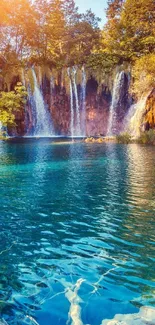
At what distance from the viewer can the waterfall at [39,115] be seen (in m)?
39.5

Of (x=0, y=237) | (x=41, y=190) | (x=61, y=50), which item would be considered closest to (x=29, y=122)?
(x=61, y=50)

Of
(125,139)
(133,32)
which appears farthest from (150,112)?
(133,32)

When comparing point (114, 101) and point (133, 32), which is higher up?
point (133, 32)

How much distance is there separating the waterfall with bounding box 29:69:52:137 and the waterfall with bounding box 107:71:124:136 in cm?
858

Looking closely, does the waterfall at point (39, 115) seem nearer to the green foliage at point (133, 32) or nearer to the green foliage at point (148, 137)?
the green foliage at point (133, 32)

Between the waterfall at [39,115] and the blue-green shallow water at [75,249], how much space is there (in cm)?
2981

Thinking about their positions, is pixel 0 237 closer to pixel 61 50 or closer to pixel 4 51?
pixel 4 51

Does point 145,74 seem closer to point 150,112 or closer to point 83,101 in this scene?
point 150,112

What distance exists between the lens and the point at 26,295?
3.94m

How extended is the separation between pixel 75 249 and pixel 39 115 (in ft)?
119

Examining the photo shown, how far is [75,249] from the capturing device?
532 centimetres

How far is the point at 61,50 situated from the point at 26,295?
46764 mm

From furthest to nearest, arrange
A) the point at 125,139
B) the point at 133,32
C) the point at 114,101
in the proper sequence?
the point at 133,32, the point at 114,101, the point at 125,139

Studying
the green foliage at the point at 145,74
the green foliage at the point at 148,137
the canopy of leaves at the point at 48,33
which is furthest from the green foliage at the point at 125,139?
the canopy of leaves at the point at 48,33
